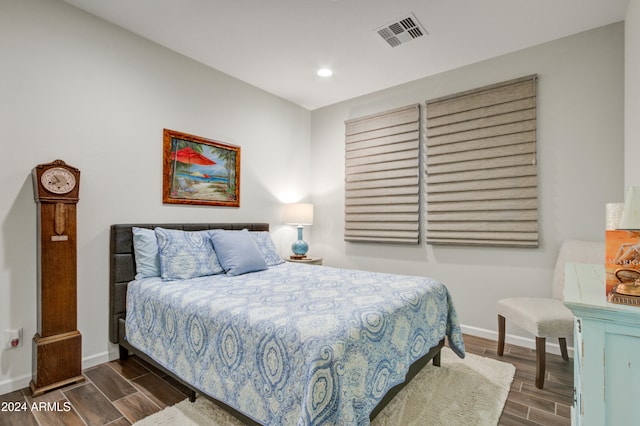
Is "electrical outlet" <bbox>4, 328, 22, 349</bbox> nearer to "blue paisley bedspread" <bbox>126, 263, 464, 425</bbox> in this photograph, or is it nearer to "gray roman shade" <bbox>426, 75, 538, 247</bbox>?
"blue paisley bedspread" <bbox>126, 263, 464, 425</bbox>

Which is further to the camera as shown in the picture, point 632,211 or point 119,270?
point 119,270

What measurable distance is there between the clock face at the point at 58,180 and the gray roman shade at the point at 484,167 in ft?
10.5

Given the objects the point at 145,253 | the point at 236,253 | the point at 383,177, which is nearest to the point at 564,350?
the point at 383,177

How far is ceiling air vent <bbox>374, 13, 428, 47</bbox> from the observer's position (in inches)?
100

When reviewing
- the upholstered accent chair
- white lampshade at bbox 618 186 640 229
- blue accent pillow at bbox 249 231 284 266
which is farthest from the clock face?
the upholstered accent chair

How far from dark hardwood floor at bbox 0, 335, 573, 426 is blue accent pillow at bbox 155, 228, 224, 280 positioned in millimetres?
746

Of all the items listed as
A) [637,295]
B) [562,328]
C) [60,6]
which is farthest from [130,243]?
[562,328]

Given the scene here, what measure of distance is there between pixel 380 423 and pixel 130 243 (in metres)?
2.26

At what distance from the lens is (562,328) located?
216 cm

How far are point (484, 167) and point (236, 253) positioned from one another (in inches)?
98.2

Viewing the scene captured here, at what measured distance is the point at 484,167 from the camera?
122 inches

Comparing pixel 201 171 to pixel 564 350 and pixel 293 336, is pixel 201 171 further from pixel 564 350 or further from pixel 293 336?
pixel 564 350

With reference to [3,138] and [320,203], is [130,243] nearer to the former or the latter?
[3,138]

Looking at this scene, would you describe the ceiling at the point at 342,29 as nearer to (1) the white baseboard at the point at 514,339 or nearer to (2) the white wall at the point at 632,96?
(2) the white wall at the point at 632,96
